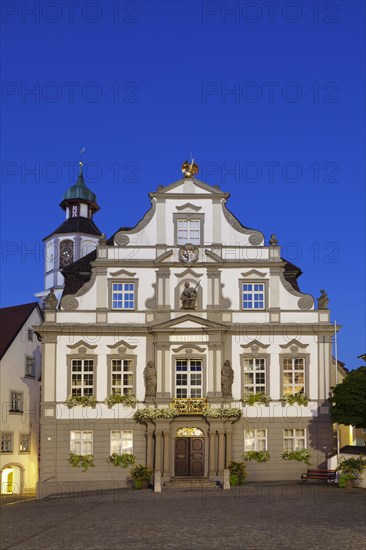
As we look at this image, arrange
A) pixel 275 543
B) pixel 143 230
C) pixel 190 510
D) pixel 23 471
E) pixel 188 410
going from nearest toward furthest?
pixel 275 543 < pixel 190 510 < pixel 188 410 < pixel 143 230 < pixel 23 471

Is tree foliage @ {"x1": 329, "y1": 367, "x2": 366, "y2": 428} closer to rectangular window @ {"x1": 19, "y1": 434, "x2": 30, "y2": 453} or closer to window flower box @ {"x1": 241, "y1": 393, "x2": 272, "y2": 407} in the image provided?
window flower box @ {"x1": 241, "y1": 393, "x2": 272, "y2": 407}

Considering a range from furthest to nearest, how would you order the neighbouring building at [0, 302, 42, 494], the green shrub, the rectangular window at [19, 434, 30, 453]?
1. the rectangular window at [19, 434, 30, 453]
2. the neighbouring building at [0, 302, 42, 494]
3. the green shrub

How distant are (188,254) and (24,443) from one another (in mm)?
14385

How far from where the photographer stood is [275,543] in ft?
57.0

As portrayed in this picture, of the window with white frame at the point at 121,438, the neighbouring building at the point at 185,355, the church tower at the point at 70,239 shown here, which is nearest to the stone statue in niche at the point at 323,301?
the neighbouring building at the point at 185,355

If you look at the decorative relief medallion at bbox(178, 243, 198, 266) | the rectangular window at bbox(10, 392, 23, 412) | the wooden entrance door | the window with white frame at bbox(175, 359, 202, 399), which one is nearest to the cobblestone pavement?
the wooden entrance door

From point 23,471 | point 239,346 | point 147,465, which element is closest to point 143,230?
point 239,346

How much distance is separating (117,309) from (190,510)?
43.1 feet

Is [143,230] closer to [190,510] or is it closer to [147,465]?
[147,465]

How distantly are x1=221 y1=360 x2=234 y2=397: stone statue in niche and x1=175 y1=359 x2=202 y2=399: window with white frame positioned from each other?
105 cm

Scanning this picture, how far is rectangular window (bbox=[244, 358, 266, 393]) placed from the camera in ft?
115

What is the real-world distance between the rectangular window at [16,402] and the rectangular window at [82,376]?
304 inches

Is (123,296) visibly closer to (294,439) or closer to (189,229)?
(189,229)

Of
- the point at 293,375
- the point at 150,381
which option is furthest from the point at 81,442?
Answer: the point at 293,375
